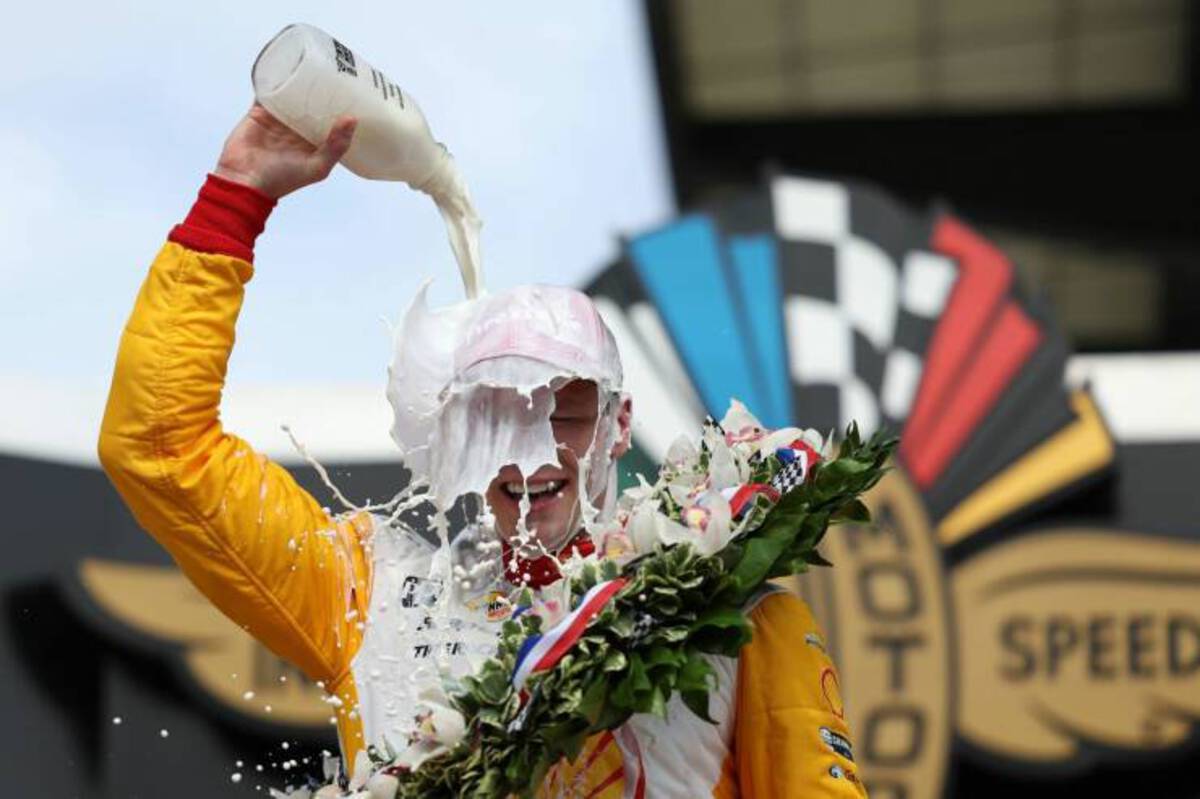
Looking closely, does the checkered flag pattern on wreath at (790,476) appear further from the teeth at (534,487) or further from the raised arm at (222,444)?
the raised arm at (222,444)

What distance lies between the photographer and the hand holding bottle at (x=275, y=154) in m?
2.28

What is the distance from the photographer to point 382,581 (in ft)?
8.00

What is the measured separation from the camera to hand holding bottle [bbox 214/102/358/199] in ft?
7.47

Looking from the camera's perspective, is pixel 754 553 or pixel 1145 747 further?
pixel 1145 747

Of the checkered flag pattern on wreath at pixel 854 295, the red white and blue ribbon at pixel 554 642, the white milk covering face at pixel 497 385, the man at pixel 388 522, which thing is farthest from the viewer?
the checkered flag pattern on wreath at pixel 854 295

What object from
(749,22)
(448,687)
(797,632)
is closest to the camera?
(448,687)

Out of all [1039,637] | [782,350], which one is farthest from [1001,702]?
[782,350]

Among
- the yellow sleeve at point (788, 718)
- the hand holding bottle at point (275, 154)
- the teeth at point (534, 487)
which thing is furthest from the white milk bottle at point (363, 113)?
the yellow sleeve at point (788, 718)

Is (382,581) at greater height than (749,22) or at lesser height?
lesser

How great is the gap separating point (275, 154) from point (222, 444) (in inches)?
12.8

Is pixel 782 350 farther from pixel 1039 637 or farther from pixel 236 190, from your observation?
pixel 236 190

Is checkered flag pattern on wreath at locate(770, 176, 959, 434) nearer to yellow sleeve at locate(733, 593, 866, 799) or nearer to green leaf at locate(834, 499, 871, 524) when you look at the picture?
green leaf at locate(834, 499, 871, 524)

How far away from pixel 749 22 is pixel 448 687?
8.38 metres

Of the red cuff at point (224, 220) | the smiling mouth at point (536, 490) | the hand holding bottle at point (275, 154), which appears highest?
the hand holding bottle at point (275, 154)
